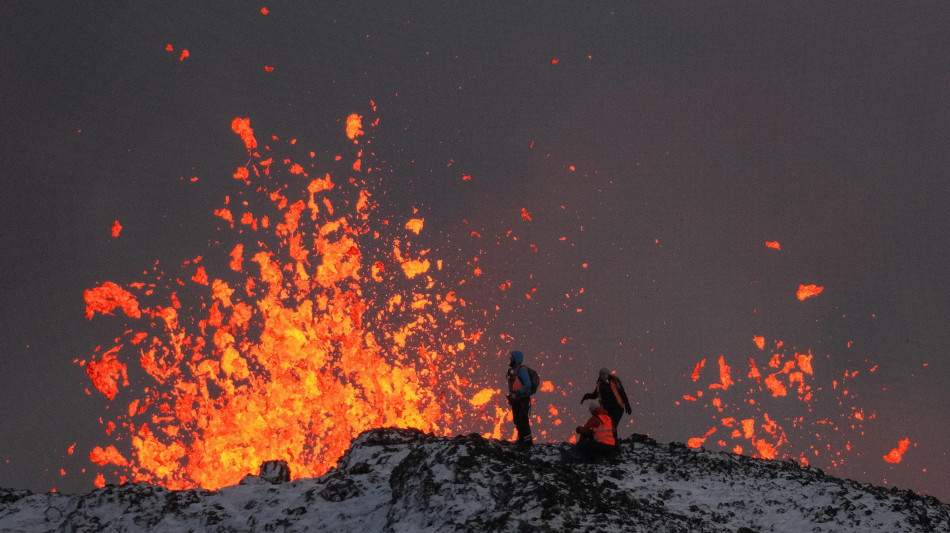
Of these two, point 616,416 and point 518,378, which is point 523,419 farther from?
point 616,416

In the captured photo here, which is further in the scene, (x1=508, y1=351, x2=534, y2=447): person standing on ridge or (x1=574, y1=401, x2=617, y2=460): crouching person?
(x1=508, y1=351, x2=534, y2=447): person standing on ridge

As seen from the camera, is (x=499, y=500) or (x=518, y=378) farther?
(x=518, y=378)

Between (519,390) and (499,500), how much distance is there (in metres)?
3.86

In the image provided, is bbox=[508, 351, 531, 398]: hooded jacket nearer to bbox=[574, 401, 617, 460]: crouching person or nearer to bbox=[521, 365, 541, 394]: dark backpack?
bbox=[521, 365, 541, 394]: dark backpack

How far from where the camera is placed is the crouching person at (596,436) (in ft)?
46.8

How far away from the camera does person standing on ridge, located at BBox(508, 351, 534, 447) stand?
1497 cm

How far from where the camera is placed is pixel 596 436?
47.1 feet

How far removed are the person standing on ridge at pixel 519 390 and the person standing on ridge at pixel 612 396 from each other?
1355 millimetres

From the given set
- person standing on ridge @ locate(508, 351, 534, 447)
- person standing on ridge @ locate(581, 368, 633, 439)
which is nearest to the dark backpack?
person standing on ridge @ locate(508, 351, 534, 447)

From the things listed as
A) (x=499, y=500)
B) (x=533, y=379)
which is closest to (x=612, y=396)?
(x=533, y=379)

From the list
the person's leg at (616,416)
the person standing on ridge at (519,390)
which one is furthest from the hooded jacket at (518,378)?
the person's leg at (616,416)

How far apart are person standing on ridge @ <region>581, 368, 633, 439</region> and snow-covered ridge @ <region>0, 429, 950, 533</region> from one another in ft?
3.61

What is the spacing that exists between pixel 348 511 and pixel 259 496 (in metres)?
2.22

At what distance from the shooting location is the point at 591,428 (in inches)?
565
